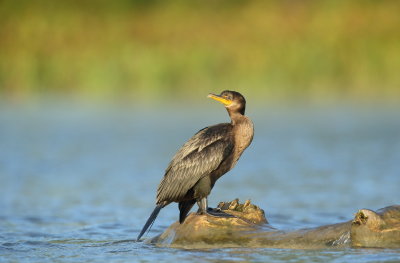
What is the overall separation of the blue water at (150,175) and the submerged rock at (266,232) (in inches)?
5.4

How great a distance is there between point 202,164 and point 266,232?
0.92 m

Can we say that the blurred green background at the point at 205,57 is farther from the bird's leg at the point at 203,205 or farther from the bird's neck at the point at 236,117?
the bird's leg at the point at 203,205

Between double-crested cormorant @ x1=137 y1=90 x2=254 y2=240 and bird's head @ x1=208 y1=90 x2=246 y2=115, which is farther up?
bird's head @ x1=208 y1=90 x2=246 y2=115

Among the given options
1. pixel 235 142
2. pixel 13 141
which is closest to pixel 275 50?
pixel 13 141

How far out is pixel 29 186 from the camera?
15.1 metres

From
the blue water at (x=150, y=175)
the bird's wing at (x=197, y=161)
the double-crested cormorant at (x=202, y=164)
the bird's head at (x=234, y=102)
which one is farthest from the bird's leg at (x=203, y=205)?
the bird's head at (x=234, y=102)

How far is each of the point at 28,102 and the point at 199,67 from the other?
5.34m

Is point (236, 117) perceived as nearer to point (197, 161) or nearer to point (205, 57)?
point (197, 161)

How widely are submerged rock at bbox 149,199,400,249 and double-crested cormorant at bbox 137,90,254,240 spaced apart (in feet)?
0.58

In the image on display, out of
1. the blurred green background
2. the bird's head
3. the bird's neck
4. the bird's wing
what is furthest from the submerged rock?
the blurred green background

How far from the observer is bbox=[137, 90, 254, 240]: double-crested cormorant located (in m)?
9.46

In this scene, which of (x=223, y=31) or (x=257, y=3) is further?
(x=257, y=3)

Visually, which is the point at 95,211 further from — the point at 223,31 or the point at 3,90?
the point at 223,31

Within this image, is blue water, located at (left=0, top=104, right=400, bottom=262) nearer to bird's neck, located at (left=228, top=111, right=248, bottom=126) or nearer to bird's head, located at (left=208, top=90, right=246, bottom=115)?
bird's neck, located at (left=228, top=111, right=248, bottom=126)
